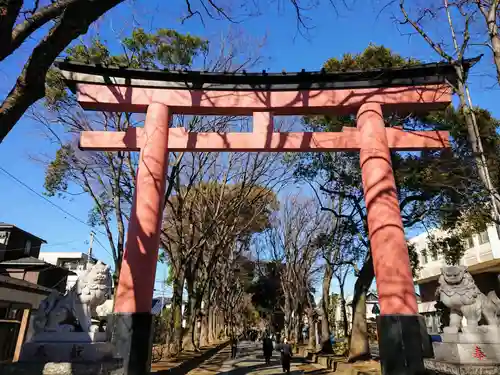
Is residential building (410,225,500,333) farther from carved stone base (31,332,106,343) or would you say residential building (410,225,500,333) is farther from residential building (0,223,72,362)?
residential building (0,223,72,362)

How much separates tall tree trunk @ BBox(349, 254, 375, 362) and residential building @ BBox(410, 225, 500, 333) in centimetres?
524

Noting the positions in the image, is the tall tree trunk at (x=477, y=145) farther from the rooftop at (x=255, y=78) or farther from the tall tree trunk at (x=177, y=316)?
the tall tree trunk at (x=177, y=316)

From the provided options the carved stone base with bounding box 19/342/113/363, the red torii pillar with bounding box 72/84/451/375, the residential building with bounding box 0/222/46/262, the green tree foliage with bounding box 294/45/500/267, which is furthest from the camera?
the residential building with bounding box 0/222/46/262

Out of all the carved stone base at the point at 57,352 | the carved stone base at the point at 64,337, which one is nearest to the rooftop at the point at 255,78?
the carved stone base at the point at 64,337

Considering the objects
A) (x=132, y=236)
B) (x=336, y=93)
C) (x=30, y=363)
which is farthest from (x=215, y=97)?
(x=30, y=363)

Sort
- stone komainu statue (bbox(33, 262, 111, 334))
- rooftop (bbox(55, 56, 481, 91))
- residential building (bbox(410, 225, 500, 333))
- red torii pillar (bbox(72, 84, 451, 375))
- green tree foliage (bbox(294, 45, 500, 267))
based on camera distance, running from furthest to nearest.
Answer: residential building (bbox(410, 225, 500, 333)) < green tree foliage (bbox(294, 45, 500, 267)) < rooftop (bbox(55, 56, 481, 91)) < red torii pillar (bbox(72, 84, 451, 375)) < stone komainu statue (bbox(33, 262, 111, 334))

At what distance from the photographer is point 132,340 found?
5727 millimetres

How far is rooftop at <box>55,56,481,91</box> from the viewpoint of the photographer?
7.20 m

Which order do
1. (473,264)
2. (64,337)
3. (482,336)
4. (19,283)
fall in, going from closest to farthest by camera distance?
1. (64,337)
2. (482,336)
3. (19,283)
4. (473,264)

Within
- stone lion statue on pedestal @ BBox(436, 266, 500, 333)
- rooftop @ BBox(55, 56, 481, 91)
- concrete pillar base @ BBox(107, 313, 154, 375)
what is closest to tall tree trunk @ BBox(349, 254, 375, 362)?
stone lion statue on pedestal @ BBox(436, 266, 500, 333)

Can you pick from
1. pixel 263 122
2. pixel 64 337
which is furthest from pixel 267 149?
pixel 64 337

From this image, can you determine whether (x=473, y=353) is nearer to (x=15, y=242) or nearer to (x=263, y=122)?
(x=263, y=122)

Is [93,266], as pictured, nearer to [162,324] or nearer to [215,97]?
[215,97]

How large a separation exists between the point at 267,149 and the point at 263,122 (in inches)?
25.2
